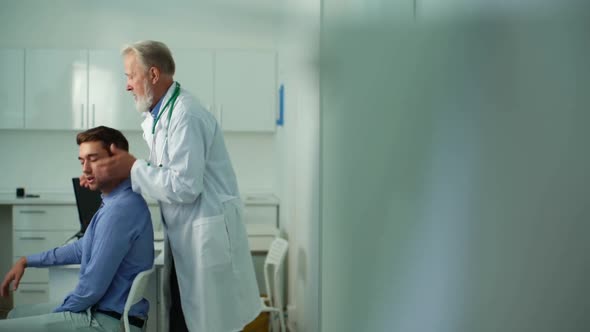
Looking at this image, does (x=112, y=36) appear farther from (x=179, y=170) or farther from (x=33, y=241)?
(x=179, y=170)

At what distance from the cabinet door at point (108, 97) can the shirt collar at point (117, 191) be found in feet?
10.7

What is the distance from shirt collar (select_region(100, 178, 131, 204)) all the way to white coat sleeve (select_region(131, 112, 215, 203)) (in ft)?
0.10

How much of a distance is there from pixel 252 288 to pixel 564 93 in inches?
86.7

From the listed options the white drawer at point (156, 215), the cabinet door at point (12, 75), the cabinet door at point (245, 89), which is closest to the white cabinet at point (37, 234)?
the white drawer at point (156, 215)

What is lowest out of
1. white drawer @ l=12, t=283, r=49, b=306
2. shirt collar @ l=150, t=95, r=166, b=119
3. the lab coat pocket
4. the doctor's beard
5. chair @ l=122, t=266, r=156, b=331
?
white drawer @ l=12, t=283, r=49, b=306

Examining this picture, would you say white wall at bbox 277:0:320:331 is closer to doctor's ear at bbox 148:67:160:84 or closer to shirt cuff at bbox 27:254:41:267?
doctor's ear at bbox 148:67:160:84

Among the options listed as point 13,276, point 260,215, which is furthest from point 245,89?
point 13,276

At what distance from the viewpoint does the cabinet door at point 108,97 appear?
5375 mm

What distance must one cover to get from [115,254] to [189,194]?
0.36 metres

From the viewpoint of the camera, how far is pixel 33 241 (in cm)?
501

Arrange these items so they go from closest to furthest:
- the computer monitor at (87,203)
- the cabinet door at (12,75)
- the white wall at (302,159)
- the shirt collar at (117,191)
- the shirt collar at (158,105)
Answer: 1. the shirt collar at (117,191)
2. the shirt collar at (158,105)
3. the white wall at (302,159)
4. the computer monitor at (87,203)
5. the cabinet door at (12,75)

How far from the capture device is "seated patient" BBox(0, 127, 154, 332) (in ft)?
6.70

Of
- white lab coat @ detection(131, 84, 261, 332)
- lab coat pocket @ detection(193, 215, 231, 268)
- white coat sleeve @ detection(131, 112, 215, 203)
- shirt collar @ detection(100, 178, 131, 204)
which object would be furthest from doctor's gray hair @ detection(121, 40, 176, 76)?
lab coat pocket @ detection(193, 215, 231, 268)

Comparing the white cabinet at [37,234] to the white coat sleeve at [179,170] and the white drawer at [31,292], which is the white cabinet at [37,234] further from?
the white coat sleeve at [179,170]
